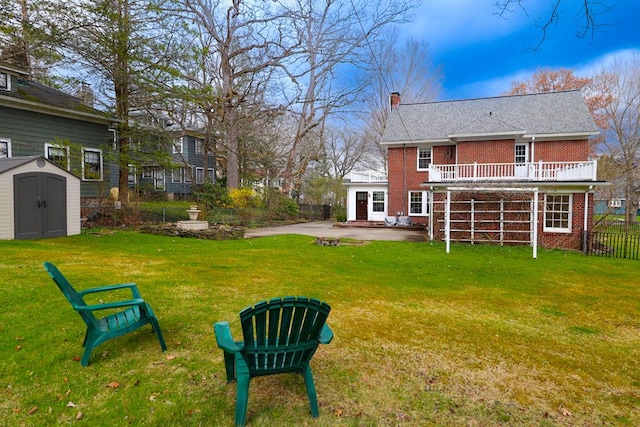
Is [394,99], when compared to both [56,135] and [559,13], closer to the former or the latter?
[56,135]

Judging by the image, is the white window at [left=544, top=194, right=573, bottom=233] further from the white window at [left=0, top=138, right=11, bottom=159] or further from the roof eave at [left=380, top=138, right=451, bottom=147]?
the white window at [left=0, top=138, right=11, bottom=159]

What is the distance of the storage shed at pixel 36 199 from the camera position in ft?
36.6

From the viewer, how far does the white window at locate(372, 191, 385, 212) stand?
24469 mm

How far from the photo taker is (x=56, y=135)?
1698 cm

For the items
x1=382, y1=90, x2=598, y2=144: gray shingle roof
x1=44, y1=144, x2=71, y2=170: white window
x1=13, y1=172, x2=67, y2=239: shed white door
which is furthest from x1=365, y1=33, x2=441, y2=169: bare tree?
x1=13, y1=172, x2=67, y2=239: shed white door

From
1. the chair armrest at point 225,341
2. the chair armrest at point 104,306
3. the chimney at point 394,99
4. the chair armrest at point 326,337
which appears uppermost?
the chimney at point 394,99

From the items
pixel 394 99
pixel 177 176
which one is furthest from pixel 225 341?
pixel 177 176

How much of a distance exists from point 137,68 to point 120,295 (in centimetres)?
1502

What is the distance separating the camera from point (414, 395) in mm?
3039

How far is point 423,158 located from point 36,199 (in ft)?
65.1

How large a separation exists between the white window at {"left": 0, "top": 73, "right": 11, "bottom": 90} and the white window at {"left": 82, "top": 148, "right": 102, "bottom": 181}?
377cm

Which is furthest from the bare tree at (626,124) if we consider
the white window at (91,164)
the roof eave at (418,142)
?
the white window at (91,164)

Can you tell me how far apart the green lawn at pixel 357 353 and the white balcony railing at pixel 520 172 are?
25.3 ft

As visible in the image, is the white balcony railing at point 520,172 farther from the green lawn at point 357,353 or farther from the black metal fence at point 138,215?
the black metal fence at point 138,215
